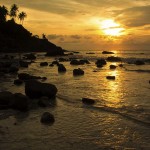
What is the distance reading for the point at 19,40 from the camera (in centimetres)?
14125

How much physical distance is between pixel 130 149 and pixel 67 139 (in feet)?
8.36

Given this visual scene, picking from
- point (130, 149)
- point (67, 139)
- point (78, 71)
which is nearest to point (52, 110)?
point (67, 139)

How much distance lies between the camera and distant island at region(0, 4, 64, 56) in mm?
123438

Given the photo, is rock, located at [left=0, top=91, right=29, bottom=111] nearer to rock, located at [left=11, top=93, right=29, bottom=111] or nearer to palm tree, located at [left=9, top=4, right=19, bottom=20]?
rock, located at [left=11, top=93, right=29, bottom=111]

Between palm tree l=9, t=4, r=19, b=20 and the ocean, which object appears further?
palm tree l=9, t=4, r=19, b=20

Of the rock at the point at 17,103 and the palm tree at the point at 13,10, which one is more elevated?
the palm tree at the point at 13,10

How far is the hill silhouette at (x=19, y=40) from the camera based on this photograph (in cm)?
12244

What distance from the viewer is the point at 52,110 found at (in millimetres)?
16719

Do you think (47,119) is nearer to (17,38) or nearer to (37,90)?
(37,90)

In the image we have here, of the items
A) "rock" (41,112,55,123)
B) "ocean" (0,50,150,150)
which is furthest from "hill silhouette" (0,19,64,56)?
"rock" (41,112,55,123)

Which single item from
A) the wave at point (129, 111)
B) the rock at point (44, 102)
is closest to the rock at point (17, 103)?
the rock at point (44, 102)

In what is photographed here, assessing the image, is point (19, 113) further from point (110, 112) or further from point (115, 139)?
point (115, 139)

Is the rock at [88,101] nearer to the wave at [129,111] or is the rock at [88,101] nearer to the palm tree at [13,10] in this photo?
the wave at [129,111]

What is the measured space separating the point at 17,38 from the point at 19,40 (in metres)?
1.34
